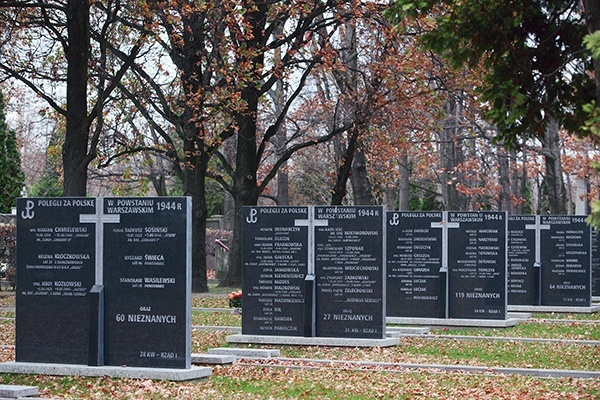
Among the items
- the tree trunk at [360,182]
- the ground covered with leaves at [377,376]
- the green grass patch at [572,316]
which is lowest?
the ground covered with leaves at [377,376]

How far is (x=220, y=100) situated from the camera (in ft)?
85.7

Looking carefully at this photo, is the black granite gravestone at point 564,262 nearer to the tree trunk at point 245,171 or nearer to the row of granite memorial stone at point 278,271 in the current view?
the row of granite memorial stone at point 278,271

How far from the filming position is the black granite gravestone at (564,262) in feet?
86.3

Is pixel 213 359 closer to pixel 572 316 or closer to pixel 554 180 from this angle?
pixel 572 316

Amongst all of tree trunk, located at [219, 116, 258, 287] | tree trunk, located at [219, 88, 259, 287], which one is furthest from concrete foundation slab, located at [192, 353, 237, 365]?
tree trunk, located at [219, 116, 258, 287]

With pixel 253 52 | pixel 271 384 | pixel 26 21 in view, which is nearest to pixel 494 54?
pixel 271 384

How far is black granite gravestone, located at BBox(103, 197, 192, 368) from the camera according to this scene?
13383mm

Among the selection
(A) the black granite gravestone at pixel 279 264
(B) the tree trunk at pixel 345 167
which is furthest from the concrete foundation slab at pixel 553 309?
(A) the black granite gravestone at pixel 279 264

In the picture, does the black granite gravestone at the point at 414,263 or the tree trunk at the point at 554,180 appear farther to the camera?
the tree trunk at the point at 554,180

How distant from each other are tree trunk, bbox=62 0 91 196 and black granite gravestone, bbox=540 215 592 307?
37.2 ft

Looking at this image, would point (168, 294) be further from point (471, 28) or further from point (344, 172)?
point (344, 172)

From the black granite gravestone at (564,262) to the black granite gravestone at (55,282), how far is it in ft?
49.9

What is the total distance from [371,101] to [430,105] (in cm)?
202

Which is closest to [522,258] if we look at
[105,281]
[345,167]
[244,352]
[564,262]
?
[564,262]
